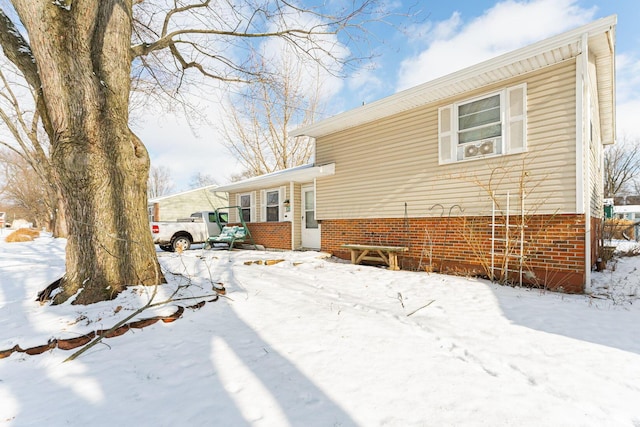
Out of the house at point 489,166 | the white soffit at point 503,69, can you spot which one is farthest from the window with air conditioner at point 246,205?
the white soffit at point 503,69

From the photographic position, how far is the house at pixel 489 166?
186 inches

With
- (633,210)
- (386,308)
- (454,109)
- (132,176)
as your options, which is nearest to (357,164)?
(454,109)

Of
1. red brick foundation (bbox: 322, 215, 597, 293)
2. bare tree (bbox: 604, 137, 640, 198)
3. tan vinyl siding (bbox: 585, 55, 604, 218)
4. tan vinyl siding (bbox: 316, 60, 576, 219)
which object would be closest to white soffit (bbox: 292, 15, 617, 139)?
tan vinyl siding (bbox: 316, 60, 576, 219)

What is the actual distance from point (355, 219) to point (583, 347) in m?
5.51

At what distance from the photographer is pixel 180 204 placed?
21672 millimetres

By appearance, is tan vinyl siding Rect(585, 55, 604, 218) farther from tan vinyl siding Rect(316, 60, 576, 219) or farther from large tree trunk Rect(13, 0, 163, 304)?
large tree trunk Rect(13, 0, 163, 304)

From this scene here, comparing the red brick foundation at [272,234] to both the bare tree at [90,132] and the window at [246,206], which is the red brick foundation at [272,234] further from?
the bare tree at [90,132]

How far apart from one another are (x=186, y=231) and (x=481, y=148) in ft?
33.5

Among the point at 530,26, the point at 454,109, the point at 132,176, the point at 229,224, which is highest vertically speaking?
the point at 530,26

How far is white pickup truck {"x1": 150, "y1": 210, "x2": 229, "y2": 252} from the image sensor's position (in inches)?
414

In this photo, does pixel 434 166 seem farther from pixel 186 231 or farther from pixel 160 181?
pixel 160 181

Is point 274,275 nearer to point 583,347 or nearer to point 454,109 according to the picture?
point 583,347

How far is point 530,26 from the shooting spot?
5828 millimetres

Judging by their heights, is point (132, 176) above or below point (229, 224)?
above
